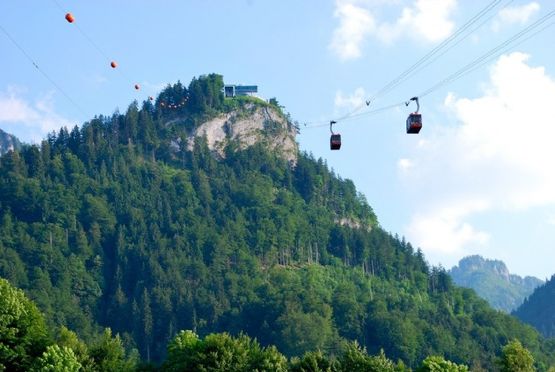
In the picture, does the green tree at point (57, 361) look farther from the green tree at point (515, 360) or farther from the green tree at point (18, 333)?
the green tree at point (515, 360)

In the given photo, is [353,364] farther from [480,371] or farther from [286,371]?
[480,371]

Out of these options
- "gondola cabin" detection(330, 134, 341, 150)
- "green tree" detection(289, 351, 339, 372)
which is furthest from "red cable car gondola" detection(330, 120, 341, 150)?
"green tree" detection(289, 351, 339, 372)

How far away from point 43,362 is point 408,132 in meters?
42.7

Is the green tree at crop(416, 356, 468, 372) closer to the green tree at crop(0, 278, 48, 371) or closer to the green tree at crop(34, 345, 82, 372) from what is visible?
the green tree at crop(34, 345, 82, 372)

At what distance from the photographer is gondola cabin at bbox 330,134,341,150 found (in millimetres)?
74750

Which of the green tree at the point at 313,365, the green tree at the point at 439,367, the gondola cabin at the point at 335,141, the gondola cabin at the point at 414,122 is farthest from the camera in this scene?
the green tree at the point at 439,367

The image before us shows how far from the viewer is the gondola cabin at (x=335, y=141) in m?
74.8

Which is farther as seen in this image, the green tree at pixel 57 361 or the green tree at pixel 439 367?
the green tree at pixel 439 367

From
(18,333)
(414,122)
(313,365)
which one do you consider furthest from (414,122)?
(18,333)

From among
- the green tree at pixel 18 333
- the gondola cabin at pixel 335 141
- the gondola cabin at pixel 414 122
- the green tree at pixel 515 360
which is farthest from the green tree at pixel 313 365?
the gondola cabin at pixel 414 122

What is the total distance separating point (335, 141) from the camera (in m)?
75.0

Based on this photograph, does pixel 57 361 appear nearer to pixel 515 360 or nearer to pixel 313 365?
pixel 313 365

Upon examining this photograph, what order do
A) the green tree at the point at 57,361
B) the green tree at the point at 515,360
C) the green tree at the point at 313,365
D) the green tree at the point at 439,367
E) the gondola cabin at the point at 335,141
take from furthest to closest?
the green tree at the point at 515,360 < the green tree at the point at 439,367 < the green tree at the point at 313,365 < the green tree at the point at 57,361 < the gondola cabin at the point at 335,141

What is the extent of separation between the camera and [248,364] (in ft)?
314
